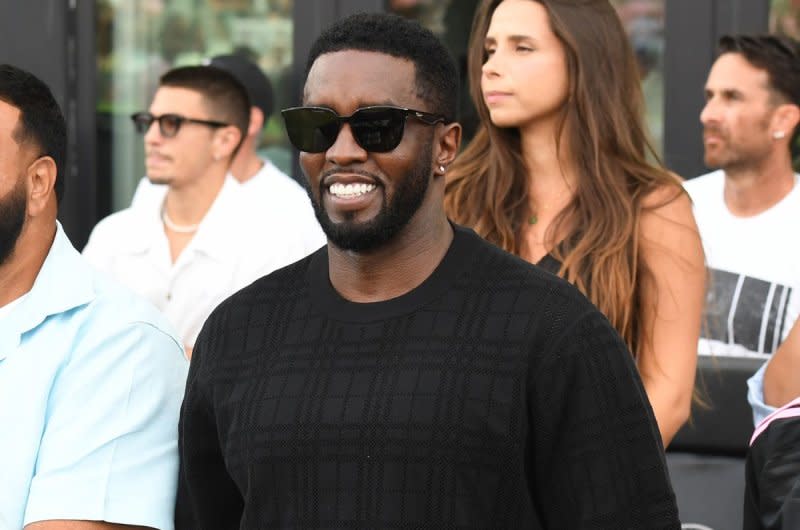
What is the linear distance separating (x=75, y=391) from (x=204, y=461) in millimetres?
480

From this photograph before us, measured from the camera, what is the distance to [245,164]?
5953 mm

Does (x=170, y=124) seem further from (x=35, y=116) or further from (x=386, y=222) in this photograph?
(x=386, y=222)

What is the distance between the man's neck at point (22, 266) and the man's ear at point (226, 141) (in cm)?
287

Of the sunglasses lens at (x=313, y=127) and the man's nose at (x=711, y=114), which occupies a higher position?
the sunglasses lens at (x=313, y=127)

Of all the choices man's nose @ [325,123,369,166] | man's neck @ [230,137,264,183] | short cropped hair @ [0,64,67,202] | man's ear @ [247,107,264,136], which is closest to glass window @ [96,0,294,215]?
man's ear @ [247,107,264,136]

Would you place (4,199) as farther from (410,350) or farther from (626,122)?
(626,122)

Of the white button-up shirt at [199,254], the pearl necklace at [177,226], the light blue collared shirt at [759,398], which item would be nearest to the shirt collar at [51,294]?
the light blue collared shirt at [759,398]

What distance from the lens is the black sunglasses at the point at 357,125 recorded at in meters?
2.18

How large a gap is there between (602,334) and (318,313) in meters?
0.43

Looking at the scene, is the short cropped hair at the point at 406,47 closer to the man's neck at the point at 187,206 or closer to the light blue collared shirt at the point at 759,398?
the light blue collared shirt at the point at 759,398

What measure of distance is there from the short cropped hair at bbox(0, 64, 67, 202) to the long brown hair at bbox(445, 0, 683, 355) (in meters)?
1.02

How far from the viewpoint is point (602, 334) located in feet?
7.09

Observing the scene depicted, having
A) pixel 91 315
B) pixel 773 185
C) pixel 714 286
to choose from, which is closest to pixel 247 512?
pixel 91 315

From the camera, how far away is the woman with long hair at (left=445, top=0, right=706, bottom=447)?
333cm
